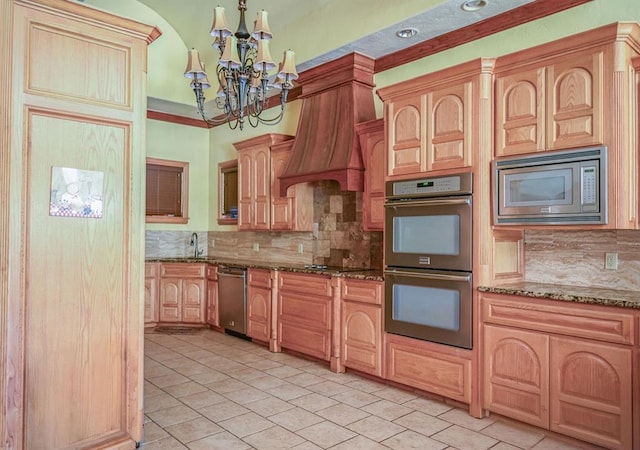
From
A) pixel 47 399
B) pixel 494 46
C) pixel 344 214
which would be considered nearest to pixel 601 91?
pixel 494 46

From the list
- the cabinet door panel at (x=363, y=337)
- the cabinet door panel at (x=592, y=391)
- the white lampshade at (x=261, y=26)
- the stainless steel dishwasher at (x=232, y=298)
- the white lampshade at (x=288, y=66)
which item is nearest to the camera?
the cabinet door panel at (x=592, y=391)

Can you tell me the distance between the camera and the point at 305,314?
15.4 ft

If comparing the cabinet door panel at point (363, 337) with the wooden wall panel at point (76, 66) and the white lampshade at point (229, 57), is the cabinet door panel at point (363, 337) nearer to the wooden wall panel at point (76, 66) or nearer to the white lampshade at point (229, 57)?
the white lampshade at point (229, 57)

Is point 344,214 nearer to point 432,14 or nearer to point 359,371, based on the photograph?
point 359,371

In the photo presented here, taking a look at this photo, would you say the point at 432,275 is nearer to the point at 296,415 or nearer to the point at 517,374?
the point at 517,374

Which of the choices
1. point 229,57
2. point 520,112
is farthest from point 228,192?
point 520,112

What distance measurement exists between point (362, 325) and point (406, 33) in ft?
8.71

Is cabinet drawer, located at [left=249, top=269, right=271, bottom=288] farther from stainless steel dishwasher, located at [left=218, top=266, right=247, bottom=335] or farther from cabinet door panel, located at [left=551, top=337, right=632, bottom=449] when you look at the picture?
cabinet door panel, located at [left=551, top=337, right=632, bottom=449]

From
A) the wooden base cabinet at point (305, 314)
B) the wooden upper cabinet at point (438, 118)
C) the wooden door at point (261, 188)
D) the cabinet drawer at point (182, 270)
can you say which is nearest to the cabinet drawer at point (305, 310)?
the wooden base cabinet at point (305, 314)

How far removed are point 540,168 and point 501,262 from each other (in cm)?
78

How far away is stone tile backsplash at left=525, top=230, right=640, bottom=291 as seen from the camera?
3037 mm

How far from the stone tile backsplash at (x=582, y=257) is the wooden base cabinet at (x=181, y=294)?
4336mm

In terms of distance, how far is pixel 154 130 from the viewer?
22.2 feet

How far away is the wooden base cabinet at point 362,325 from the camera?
397 cm
